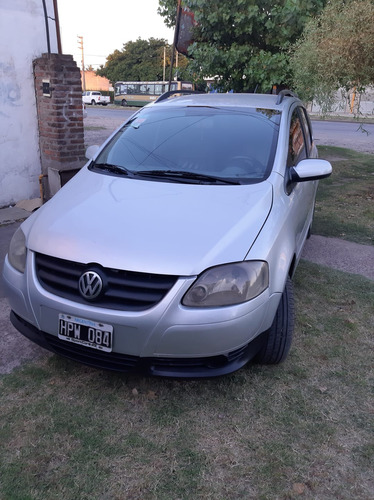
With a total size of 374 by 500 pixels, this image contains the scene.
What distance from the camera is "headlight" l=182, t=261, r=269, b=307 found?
91.4 inches

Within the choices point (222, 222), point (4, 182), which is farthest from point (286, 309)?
point (4, 182)

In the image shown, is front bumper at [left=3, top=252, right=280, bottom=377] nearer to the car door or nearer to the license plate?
the license plate

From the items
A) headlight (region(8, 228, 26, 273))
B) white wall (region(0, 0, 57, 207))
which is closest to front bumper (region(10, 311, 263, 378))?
headlight (region(8, 228, 26, 273))

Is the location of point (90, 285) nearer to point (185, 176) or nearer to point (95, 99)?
point (185, 176)

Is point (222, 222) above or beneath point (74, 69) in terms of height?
beneath

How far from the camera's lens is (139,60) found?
66875 mm

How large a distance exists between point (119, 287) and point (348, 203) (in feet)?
20.0

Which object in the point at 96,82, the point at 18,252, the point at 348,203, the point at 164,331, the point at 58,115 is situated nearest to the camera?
the point at 164,331

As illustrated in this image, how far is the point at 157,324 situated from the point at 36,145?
500 cm

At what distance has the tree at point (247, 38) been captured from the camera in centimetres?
783

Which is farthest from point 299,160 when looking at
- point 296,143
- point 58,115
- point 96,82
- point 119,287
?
point 96,82

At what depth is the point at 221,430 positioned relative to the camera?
249cm

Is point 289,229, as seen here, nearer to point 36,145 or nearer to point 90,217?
point 90,217

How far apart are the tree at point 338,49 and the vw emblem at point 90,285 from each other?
18.6 ft
